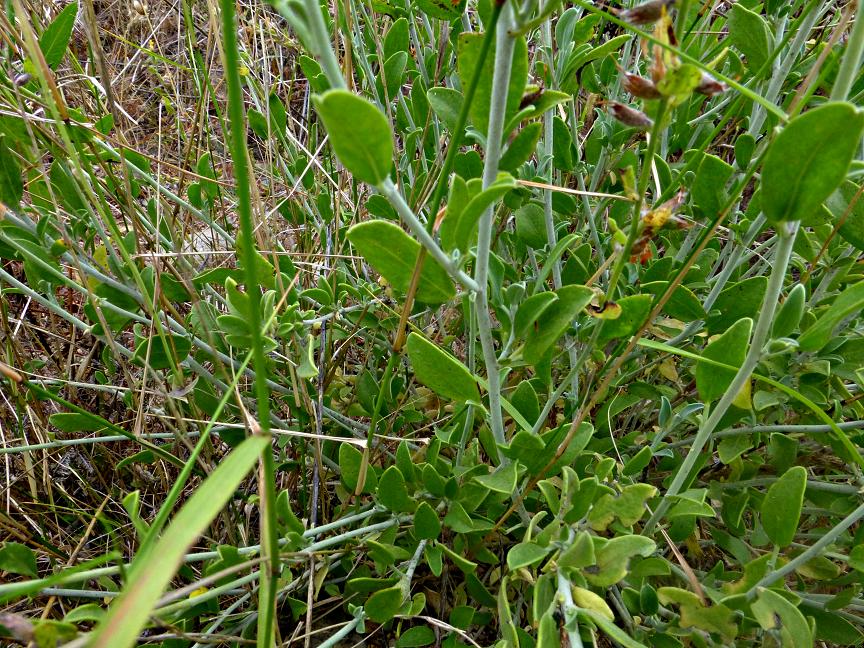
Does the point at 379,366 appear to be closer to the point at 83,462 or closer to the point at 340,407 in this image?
the point at 340,407

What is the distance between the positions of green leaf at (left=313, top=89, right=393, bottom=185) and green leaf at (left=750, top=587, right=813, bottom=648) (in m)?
0.72

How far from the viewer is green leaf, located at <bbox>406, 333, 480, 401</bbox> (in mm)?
846

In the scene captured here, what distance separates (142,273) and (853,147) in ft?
3.67

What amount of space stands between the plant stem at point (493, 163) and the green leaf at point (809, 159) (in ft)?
0.74

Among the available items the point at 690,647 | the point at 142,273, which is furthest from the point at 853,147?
the point at 142,273

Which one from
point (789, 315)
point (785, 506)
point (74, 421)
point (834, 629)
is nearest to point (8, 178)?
point (74, 421)

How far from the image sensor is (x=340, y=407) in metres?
1.48

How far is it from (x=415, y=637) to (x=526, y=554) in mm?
318

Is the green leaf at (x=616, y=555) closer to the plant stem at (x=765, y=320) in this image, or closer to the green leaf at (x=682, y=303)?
the plant stem at (x=765, y=320)

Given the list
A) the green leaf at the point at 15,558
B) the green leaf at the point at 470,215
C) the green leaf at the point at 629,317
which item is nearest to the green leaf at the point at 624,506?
the green leaf at the point at 629,317

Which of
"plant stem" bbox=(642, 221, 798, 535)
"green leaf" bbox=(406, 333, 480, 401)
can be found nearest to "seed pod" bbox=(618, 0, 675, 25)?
"plant stem" bbox=(642, 221, 798, 535)

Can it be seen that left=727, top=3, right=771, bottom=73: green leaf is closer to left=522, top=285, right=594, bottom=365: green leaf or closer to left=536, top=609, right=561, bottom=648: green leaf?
left=522, top=285, right=594, bottom=365: green leaf

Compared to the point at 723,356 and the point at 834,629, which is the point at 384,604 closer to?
the point at 723,356

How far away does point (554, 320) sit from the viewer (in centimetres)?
83
